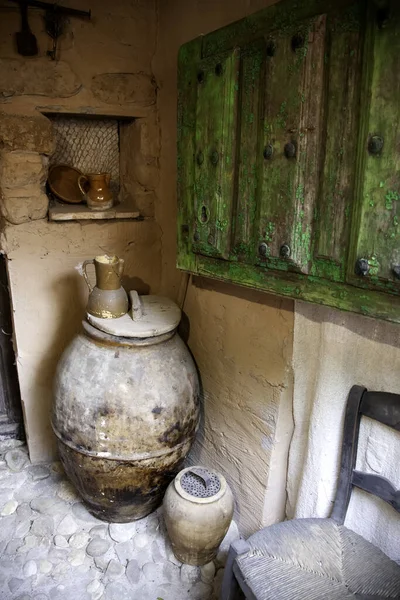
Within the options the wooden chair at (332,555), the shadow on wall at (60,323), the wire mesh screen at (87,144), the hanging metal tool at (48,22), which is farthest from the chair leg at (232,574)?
the hanging metal tool at (48,22)

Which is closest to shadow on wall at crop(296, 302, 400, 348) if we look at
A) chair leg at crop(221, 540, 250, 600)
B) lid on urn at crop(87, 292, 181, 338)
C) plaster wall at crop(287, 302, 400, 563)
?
plaster wall at crop(287, 302, 400, 563)

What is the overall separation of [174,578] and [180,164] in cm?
136

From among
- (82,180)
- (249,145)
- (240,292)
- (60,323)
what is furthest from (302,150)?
(60,323)

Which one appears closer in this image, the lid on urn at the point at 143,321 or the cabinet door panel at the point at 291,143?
the cabinet door panel at the point at 291,143

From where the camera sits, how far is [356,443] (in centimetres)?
129

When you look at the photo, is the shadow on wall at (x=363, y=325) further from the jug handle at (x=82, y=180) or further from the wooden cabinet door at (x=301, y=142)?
the jug handle at (x=82, y=180)

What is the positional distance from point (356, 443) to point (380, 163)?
0.77m

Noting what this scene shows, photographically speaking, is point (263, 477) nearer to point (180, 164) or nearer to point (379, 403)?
point (379, 403)

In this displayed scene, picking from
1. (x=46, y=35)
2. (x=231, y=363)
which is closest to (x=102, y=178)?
(x=46, y=35)

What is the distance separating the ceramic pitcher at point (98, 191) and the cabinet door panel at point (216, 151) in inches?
26.8

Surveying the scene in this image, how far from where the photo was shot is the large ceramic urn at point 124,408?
5.04 ft

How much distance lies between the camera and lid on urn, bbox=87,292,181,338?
5.13ft

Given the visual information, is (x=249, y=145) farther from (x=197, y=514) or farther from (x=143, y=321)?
(x=197, y=514)

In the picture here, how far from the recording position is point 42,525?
1.76m
